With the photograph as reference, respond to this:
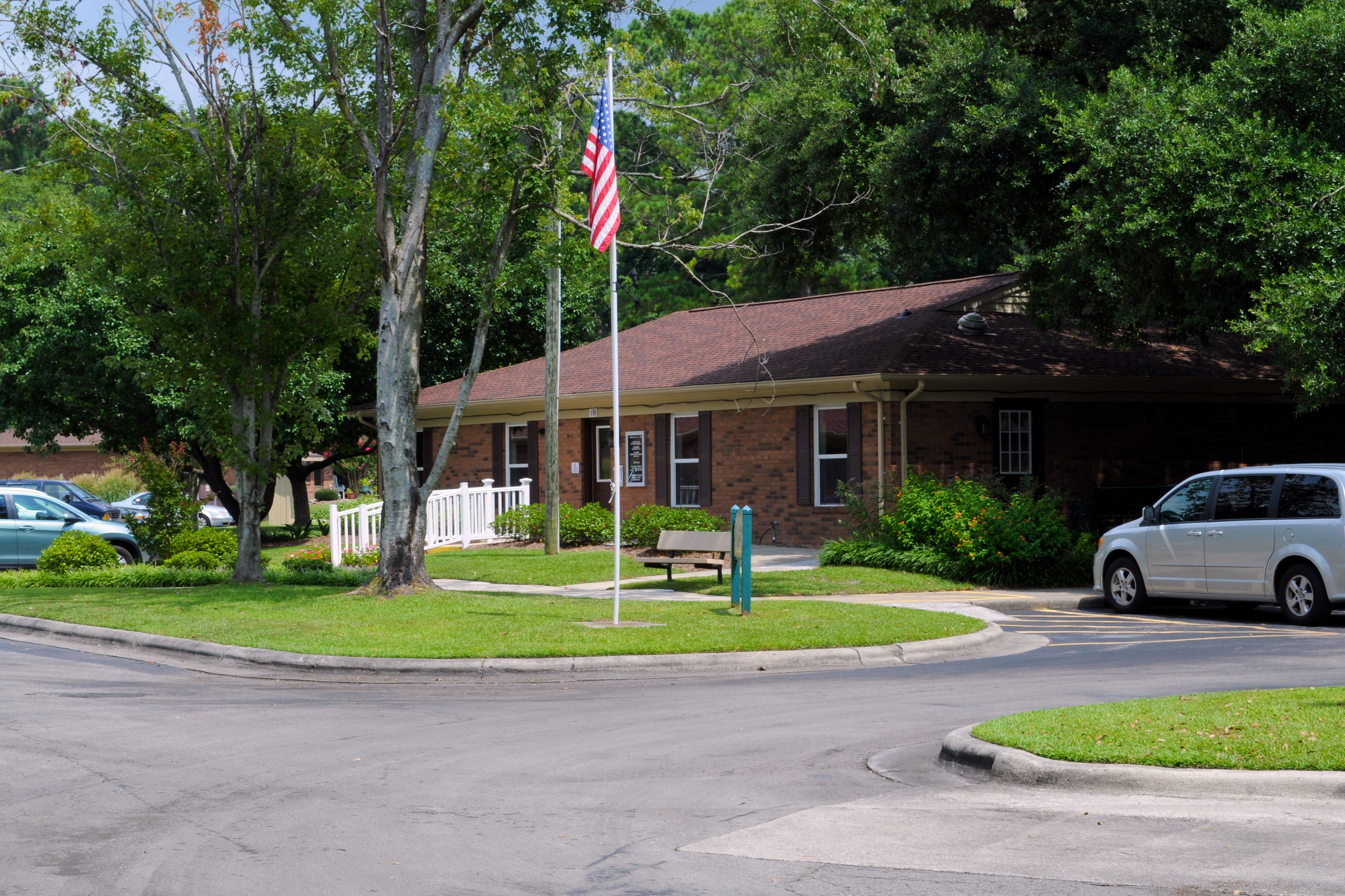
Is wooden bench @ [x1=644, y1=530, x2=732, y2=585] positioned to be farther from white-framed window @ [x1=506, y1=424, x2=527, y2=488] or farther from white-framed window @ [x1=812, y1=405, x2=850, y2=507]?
white-framed window @ [x1=506, y1=424, x2=527, y2=488]

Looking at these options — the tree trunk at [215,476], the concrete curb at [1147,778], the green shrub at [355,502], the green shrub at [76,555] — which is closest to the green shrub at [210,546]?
the green shrub at [76,555]

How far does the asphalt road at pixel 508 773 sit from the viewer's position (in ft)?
18.5

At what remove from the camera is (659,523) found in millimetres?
23438

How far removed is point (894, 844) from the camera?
6.15 meters

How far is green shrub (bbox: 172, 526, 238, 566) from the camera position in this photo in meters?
21.6

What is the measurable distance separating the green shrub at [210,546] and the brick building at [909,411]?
783cm

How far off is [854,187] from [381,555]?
10611 millimetres

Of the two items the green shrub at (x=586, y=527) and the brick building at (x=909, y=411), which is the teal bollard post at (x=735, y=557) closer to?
the brick building at (x=909, y=411)

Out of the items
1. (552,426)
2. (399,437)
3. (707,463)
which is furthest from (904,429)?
(399,437)

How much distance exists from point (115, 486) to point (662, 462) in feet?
94.9

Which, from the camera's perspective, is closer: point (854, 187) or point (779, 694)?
point (779, 694)

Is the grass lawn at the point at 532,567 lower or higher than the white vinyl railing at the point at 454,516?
lower

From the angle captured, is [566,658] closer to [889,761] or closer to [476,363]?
[889,761]

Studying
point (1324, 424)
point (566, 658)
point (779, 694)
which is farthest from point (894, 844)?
point (1324, 424)
